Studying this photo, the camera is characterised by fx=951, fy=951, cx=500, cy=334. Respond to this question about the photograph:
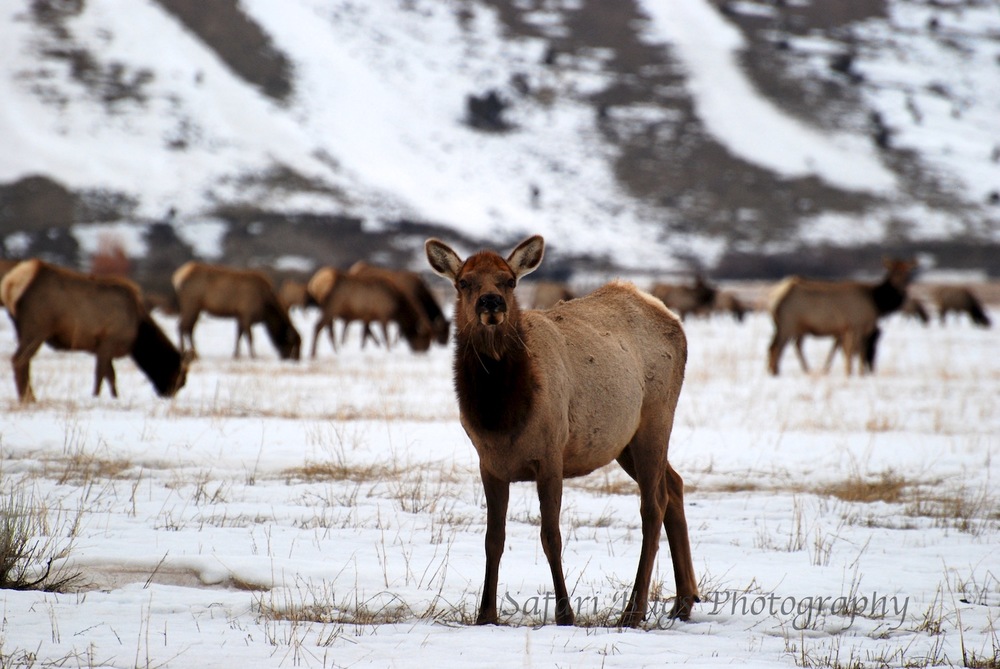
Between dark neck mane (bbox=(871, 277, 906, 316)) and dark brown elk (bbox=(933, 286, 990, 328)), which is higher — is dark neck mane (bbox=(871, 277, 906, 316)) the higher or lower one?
the higher one

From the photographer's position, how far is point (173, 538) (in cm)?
590

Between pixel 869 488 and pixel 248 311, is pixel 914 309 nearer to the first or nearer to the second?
pixel 248 311

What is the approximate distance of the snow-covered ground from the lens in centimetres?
436

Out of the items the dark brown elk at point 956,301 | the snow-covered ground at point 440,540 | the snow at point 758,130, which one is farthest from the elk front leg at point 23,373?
the snow at point 758,130

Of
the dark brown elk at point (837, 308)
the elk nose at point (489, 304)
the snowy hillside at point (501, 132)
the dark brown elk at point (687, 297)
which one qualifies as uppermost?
the elk nose at point (489, 304)

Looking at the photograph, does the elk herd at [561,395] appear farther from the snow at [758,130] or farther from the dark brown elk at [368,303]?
the snow at [758,130]

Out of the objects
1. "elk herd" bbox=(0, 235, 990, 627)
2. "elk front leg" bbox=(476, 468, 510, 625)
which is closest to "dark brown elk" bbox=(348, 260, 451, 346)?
"elk herd" bbox=(0, 235, 990, 627)

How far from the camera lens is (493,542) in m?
4.73

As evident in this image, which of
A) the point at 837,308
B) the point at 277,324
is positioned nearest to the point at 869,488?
the point at 837,308

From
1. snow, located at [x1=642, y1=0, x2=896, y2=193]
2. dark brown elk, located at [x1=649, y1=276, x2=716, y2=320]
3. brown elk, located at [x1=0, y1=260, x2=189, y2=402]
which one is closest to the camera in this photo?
brown elk, located at [x1=0, y1=260, x2=189, y2=402]

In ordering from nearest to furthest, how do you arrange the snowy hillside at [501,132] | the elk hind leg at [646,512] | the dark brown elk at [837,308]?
1. the elk hind leg at [646,512]
2. the dark brown elk at [837,308]
3. the snowy hillside at [501,132]

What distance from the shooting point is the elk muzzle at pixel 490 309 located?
15.4 feet

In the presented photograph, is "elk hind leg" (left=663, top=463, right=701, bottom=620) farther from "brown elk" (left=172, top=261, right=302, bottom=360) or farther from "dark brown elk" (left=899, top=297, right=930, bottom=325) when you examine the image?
"dark brown elk" (left=899, top=297, right=930, bottom=325)

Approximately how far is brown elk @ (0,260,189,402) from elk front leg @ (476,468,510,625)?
29.5ft
